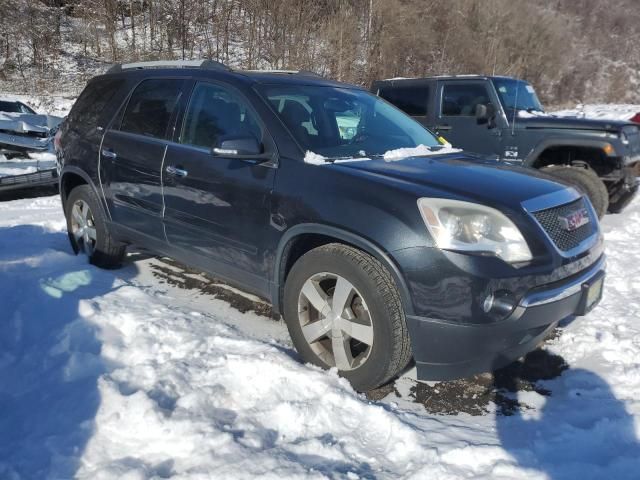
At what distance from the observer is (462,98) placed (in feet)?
24.9

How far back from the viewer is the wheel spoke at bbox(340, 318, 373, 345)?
2.77m

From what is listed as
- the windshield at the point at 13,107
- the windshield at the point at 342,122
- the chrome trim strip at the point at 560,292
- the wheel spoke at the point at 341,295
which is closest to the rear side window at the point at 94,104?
the windshield at the point at 342,122

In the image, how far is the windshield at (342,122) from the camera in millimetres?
3312

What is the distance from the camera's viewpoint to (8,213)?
21.9ft

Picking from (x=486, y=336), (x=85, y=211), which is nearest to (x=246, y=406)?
(x=486, y=336)

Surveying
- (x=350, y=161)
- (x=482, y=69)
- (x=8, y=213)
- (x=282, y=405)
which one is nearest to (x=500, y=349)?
(x=282, y=405)

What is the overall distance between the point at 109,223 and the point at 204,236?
1378 mm

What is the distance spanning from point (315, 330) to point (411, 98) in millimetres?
5888

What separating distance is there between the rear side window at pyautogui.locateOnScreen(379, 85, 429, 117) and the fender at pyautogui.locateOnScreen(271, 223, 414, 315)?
5.36 meters

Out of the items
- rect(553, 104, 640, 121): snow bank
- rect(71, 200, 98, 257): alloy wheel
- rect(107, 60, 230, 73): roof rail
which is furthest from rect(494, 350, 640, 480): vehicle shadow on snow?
rect(553, 104, 640, 121): snow bank

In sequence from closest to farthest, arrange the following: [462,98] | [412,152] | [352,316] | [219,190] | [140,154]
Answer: [352,316]
[219,190]
[412,152]
[140,154]
[462,98]

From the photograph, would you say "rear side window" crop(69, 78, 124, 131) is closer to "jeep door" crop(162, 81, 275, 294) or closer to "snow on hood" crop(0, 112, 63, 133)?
"jeep door" crop(162, 81, 275, 294)

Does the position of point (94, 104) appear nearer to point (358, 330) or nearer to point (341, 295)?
point (341, 295)

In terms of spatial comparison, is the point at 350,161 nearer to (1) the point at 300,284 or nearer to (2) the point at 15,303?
(1) the point at 300,284
